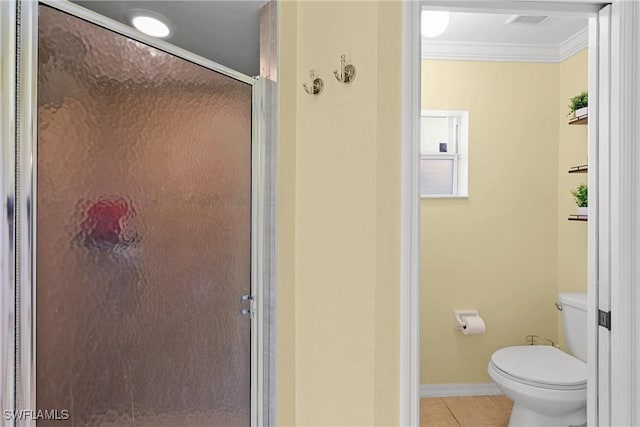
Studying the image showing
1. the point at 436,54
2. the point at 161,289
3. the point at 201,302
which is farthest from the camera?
the point at 436,54

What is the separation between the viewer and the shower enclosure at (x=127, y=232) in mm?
921

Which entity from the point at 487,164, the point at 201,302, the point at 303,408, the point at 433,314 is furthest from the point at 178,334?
the point at 487,164

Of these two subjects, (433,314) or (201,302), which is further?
(433,314)

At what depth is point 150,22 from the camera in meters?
1.15

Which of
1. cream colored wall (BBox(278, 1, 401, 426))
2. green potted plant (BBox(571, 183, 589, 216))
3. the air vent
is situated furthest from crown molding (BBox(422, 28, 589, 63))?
cream colored wall (BBox(278, 1, 401, 426))

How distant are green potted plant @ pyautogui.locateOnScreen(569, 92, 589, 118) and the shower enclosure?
1.76 metres

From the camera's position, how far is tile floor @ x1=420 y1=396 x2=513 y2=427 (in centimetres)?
220

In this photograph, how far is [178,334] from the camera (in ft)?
4.00

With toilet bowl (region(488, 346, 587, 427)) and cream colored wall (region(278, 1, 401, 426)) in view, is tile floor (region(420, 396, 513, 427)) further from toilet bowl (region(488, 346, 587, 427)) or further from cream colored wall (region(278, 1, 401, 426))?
cream colored wall (region(278, 1, 401, 426))

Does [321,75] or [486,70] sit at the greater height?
[486,70]

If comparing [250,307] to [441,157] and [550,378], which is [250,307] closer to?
[550,378]

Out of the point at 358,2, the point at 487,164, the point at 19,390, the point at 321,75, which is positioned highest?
the point at 358,2

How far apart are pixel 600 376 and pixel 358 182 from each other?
1.02 meters

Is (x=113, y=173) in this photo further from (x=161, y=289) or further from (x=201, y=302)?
(x=201, y=302)
